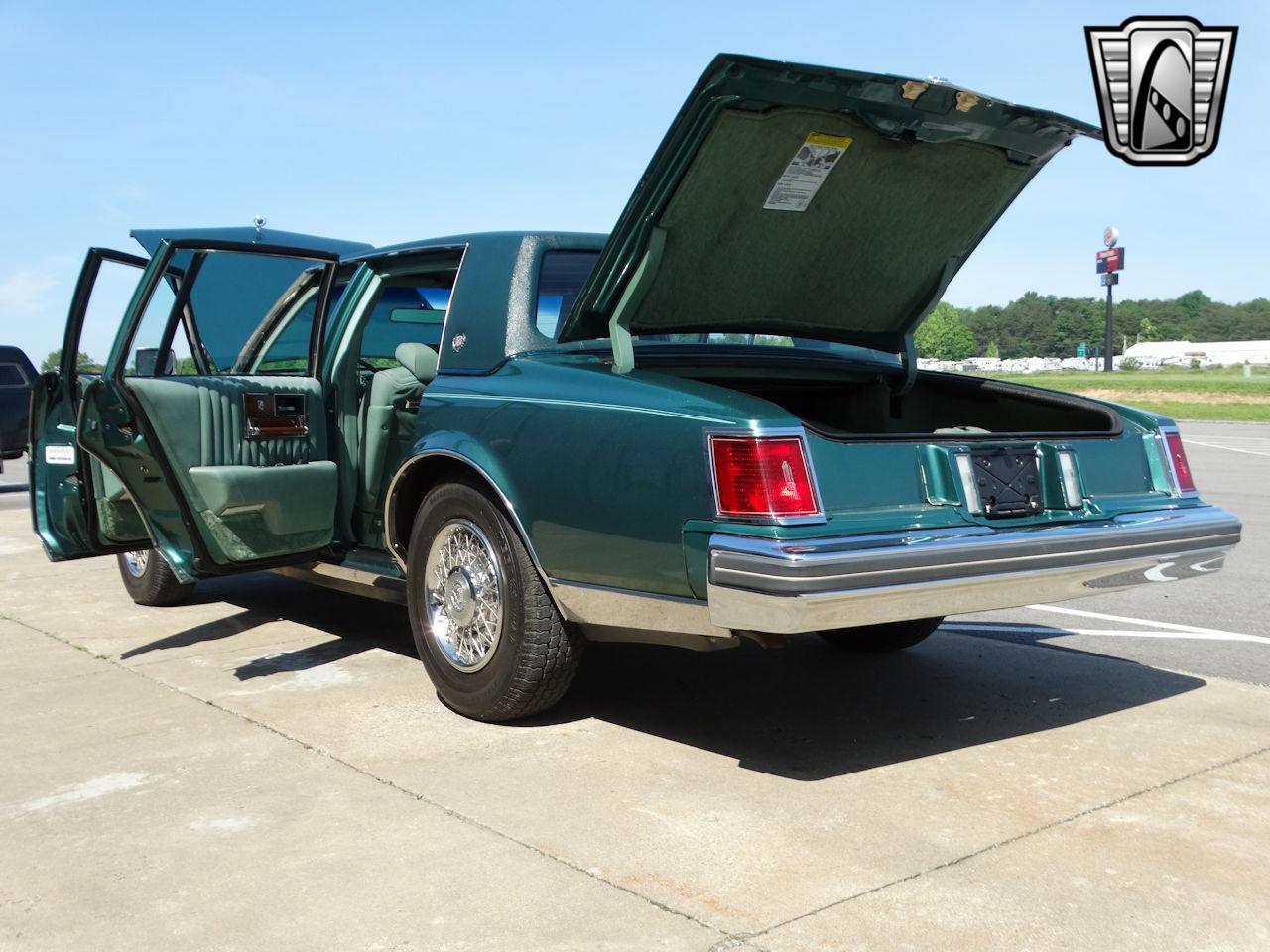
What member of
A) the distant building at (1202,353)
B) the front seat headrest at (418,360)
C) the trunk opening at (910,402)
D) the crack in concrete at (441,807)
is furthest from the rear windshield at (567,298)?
the distant building at (1202,353)

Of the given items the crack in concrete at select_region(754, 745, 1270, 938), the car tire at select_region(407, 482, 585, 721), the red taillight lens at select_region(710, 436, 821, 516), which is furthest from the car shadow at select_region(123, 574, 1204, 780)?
the red taillight lens at select_region(710, 436, 821, 516)

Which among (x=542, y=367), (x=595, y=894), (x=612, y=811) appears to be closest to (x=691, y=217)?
(x=542, y=367)

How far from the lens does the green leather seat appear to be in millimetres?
5230

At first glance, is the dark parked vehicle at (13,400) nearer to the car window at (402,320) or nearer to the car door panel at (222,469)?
the car window at (402,320)

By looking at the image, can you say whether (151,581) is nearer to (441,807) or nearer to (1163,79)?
(441,807)

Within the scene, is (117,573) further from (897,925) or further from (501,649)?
(897,925)

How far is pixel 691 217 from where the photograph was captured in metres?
4.21

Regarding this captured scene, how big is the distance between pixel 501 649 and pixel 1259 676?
3141 millimetres

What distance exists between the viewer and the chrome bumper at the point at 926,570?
11.2ft

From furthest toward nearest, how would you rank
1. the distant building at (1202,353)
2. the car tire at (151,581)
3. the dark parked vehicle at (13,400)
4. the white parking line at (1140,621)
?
the distant building at (1202,353)
the dark parked vehicle at (13,400)
the car tire at (151,581)
the white parking line at (1140,621)

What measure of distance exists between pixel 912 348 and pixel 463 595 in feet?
7.23

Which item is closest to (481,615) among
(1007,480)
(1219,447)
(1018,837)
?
(1007,480)

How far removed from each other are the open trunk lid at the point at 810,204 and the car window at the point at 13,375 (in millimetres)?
12083

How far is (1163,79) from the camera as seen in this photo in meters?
10.7
